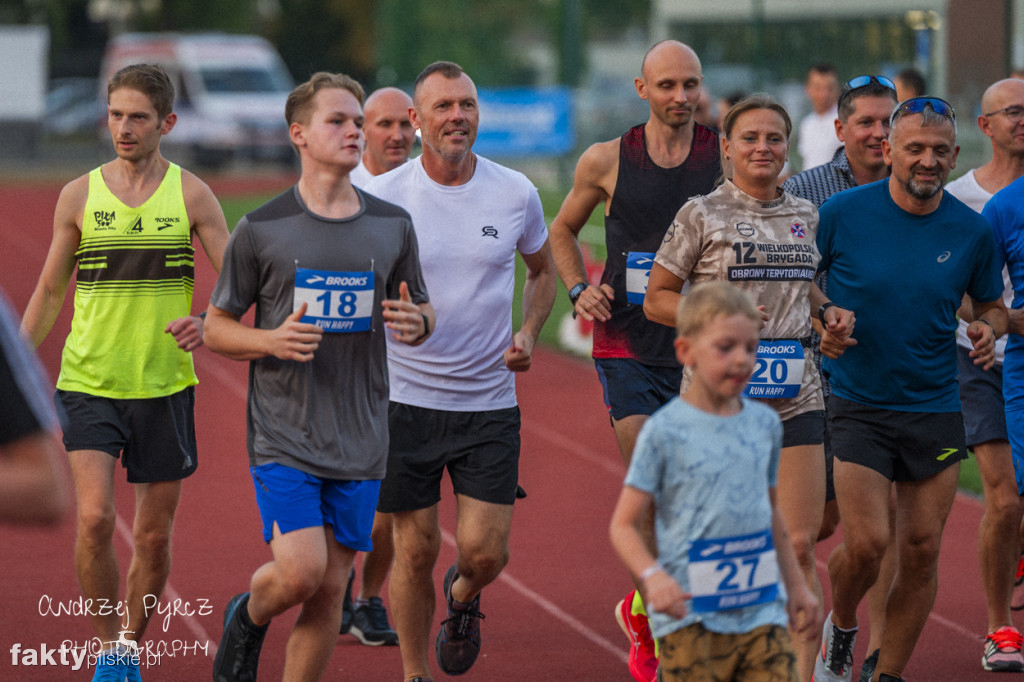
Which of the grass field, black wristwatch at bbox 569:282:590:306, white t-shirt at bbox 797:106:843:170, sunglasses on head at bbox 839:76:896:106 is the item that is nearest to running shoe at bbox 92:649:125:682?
black wristwatch at bbox 569:282:590:306

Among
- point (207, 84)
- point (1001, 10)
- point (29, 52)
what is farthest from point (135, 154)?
point (29, 52)

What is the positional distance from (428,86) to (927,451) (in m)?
2.37

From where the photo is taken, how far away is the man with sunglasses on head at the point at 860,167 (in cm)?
607

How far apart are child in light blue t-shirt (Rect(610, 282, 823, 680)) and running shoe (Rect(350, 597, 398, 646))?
290cm

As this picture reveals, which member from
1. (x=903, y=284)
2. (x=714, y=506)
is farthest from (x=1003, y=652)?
(x=714, y=506)

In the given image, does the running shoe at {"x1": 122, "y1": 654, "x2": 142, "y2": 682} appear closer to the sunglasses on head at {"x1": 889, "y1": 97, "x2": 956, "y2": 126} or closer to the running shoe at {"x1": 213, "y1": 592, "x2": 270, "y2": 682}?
the running shoe at {"x1": 213, "y1": 592, "x2": 270, "y2": 682}

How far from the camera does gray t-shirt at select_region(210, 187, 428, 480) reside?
15.6 feet

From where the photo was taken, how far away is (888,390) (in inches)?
212

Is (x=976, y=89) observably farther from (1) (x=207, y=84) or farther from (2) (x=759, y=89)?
(1) (x=207, y=84)

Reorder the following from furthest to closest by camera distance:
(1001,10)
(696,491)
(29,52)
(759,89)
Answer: (29,52)
(759,89)
(1001,10)
(696,491)

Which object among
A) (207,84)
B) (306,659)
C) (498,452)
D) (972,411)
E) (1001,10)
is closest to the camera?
(306,659)

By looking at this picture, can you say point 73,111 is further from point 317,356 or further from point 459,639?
point 317,356

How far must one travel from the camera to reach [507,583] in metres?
Answer: 7.60

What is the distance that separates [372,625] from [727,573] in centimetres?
314
